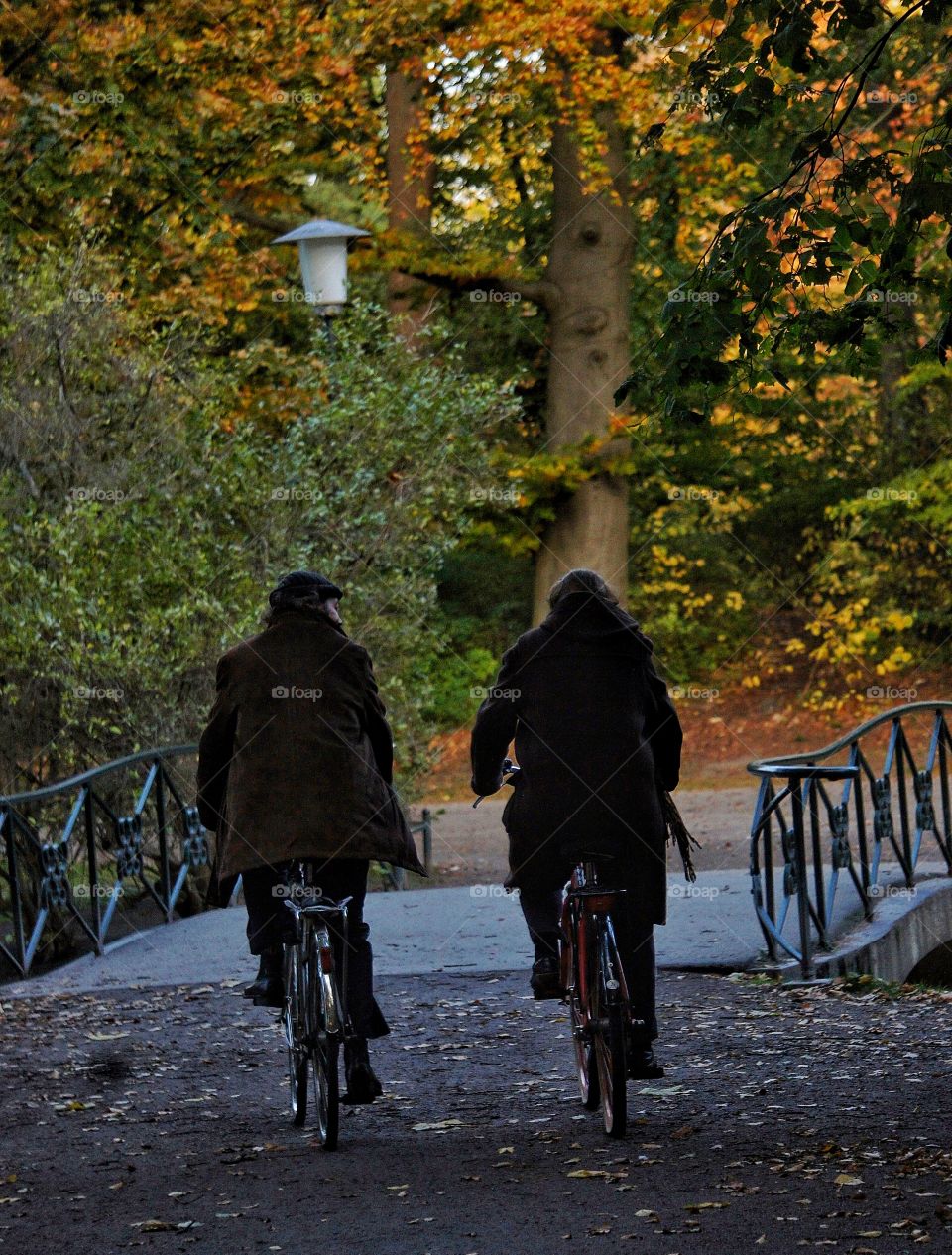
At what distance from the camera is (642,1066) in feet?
19.3

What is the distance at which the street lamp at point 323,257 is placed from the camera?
12.4 metres

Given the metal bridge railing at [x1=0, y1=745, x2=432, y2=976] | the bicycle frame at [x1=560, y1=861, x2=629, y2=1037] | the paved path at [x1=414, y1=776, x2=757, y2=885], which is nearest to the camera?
the bicycle frame at [x1=560, y1=861, x2=629, y2=1037]

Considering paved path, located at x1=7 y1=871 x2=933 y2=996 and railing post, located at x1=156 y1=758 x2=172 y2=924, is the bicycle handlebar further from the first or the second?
railing post, located at x1=156 y1=758 x2=172 y2=924

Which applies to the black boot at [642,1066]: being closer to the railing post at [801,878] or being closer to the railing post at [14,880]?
the railing post at [801,878]

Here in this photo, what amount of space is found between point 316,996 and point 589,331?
14178mm

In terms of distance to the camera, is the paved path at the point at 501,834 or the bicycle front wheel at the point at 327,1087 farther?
the paved path at the point at 501,834

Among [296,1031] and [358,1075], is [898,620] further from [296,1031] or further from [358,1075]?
[296,1031]

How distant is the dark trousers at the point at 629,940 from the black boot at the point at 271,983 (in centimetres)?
88

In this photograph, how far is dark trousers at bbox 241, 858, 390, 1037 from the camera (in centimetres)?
589

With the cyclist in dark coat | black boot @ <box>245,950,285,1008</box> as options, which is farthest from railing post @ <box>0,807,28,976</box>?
the cyclist in dark coat

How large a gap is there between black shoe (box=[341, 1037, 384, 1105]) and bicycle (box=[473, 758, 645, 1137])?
71 centimetres

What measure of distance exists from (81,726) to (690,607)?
1401 centimetres

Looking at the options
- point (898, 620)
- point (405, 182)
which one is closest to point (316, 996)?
point (405, 182)

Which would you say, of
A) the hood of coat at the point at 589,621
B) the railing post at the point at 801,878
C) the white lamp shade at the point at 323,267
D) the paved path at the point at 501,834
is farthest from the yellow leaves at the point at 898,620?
the hood of coat at the point at 589,621
